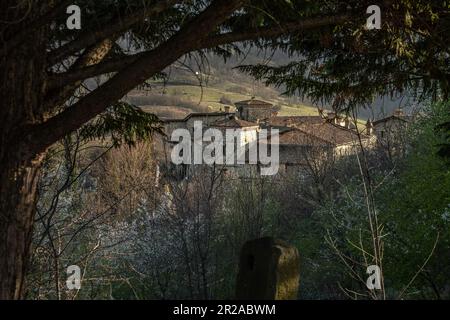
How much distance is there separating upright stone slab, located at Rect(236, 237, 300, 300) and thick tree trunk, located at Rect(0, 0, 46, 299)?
1.67 metres

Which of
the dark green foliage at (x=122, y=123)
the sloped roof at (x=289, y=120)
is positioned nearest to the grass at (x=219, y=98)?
the sloped roof at (x=289, y=120)

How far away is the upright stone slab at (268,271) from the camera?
317 centimetres

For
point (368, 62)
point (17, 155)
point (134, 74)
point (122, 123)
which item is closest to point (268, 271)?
point (134, 74)

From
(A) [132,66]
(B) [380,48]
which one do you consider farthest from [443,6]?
(A) [132,66]

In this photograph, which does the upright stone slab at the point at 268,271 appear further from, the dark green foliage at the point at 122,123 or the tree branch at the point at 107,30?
the dark green foliage at the point at 122,123

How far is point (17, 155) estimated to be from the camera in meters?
4.25

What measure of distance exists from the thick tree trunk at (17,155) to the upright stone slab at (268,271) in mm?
1665

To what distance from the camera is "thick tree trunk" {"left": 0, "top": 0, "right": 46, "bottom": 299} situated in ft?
13.8

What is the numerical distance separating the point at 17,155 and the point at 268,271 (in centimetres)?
193

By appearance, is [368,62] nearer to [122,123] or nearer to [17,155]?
[122,123]

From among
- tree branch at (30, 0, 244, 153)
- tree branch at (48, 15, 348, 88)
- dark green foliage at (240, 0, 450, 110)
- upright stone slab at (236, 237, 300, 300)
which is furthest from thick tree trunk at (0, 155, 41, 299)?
dark green foliage at (240, 0, 450, 110)
